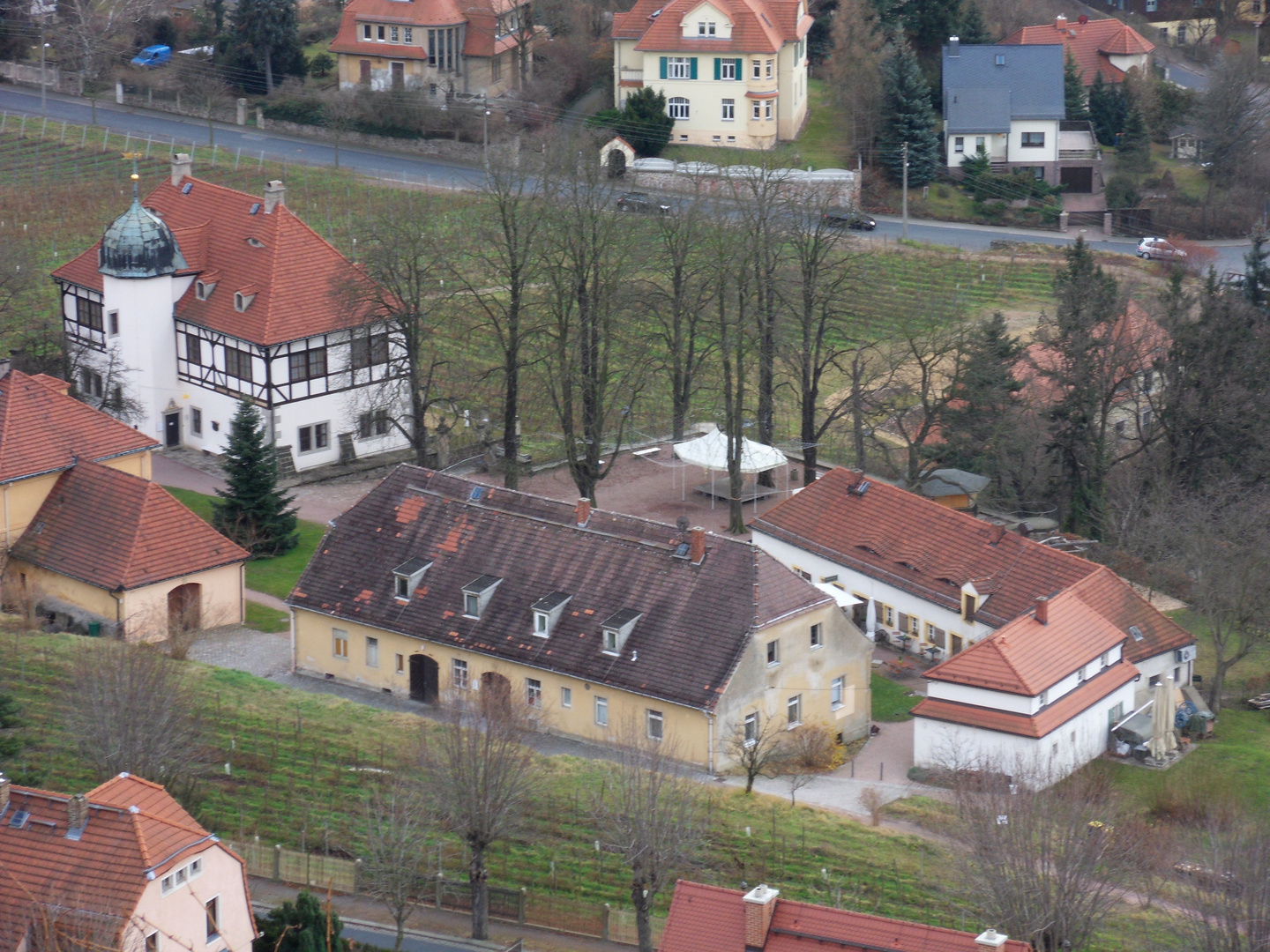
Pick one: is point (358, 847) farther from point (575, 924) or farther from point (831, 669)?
point (831, 669)

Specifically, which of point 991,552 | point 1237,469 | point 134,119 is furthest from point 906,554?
point 134,119

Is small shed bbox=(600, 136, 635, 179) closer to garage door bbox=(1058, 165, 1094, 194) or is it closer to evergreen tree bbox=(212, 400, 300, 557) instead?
garage door bbox=(1058, 165, 1094, 194)

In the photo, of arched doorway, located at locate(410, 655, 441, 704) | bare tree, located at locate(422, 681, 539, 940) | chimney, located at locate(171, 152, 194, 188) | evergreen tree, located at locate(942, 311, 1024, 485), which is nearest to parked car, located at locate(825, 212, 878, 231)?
evergreen tree, located at locate(942, 311, 1024, 485)

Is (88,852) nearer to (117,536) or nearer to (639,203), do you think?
(117,536)

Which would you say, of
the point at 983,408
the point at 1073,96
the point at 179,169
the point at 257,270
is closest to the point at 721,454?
the point at 983,408

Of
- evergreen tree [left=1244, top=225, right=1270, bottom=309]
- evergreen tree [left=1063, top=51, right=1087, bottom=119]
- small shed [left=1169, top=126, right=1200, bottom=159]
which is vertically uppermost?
evergreen tree [left=1063, top=51, right=1087, bottom=119]

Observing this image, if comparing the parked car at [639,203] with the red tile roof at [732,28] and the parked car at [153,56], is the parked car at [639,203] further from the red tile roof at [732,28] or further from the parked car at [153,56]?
the parked car at [153,56]

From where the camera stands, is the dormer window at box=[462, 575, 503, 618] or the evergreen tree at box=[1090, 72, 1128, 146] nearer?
the dormer window at box=[462, 575, 503, 618]
